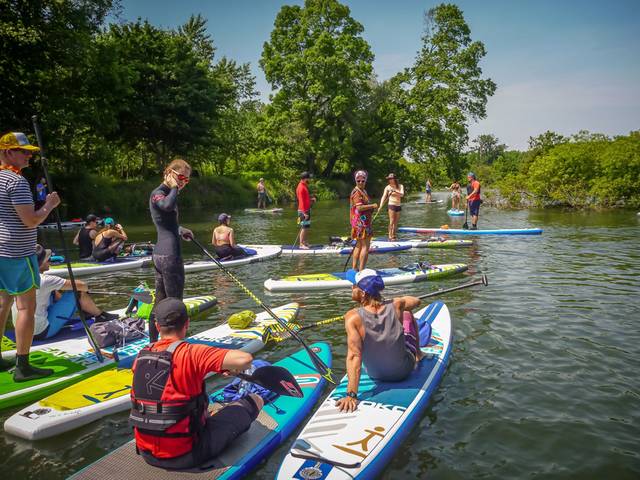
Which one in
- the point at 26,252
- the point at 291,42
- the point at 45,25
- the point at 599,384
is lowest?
the point at 599,384

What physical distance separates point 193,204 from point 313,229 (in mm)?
16579

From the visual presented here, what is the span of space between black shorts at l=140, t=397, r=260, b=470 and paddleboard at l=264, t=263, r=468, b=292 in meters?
5.83

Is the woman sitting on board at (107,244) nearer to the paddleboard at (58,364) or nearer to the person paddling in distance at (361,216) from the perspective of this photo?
the paddleboard at (58,364)

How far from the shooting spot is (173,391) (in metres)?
3.21

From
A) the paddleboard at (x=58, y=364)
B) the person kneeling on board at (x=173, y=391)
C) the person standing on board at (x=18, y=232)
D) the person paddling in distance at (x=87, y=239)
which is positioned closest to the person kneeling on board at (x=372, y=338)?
the person kneeling on board at (x=173, y=391)

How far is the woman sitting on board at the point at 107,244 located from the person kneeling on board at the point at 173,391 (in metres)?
10.1

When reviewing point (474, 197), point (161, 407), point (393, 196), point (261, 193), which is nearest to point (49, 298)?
point (161, 407)

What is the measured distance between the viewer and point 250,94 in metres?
56.9

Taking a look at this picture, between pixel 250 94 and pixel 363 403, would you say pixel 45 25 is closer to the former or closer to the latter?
pixel 363 403

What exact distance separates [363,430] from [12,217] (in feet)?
14.0

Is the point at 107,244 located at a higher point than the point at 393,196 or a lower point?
lower

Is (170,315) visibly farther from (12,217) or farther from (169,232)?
(12,217)

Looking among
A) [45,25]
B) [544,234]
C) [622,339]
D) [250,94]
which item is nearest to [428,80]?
[250,94]

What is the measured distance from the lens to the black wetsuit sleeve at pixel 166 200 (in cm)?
536
